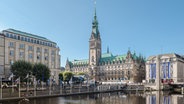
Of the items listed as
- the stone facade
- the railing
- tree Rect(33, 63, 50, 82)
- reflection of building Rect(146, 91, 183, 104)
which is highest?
the stone facade

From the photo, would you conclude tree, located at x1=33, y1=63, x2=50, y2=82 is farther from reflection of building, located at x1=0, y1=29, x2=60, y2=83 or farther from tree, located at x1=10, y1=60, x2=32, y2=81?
reflection of building, located at x1=0, y1=29, x2=60, y2=83

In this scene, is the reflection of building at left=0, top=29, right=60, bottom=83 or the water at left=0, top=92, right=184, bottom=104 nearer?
the water at left=0, top=92, right=184, bottom=104

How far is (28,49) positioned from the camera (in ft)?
404

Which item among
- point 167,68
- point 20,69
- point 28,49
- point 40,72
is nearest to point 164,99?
point 40,72

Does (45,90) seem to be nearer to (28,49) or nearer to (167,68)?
(28,49)

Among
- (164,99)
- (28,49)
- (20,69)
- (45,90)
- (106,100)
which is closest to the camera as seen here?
(106,100)

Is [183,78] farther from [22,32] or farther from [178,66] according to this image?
[22,32]

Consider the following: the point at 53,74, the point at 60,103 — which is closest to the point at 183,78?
the point at 53,74

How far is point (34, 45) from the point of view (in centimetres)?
12650

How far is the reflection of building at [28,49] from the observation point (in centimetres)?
11225

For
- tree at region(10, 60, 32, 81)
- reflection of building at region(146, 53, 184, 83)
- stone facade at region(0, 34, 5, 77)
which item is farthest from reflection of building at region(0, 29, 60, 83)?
reflection of building at region(146, 53, 184, 83)

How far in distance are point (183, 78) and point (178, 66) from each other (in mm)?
21527

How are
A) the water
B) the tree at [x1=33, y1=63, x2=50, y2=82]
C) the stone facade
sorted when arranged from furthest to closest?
the tree at [x1=33, y1=63, x2=50, y2=82] < the stone facade < the water

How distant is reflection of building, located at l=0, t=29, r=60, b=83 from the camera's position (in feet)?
368
